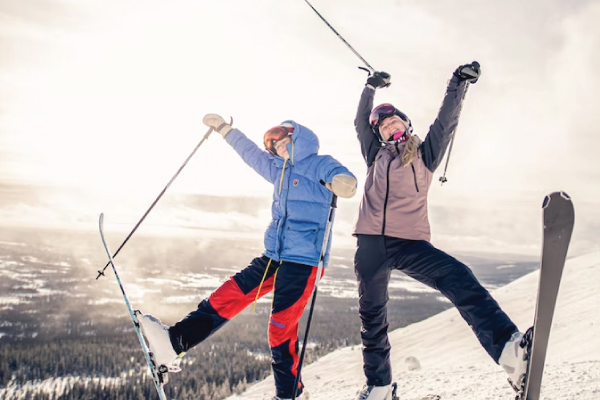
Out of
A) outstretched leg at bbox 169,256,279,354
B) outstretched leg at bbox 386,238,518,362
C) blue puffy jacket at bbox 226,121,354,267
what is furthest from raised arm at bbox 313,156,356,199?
outstretched leg at bbox 169,256,279,354

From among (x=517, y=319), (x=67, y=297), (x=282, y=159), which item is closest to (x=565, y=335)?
(x=517, y=319)

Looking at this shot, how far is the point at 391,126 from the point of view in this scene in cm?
423

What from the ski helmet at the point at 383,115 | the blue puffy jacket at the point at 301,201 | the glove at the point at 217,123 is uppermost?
the ski helmet at the point at 383,115

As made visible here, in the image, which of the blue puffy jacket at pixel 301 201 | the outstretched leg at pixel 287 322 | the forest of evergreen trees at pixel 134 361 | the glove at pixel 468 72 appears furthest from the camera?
the forest of evergreen trees at pixel 134 361

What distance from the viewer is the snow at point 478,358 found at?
565cm

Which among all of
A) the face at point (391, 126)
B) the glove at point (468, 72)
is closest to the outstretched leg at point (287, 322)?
the face at point (391, 126)

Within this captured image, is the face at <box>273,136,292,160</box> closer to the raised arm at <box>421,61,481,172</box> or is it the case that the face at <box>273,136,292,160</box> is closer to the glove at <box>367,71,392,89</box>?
the glove at <box>367,71,392,89</box>

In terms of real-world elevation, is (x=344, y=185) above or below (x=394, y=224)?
above

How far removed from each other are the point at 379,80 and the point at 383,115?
0.44 metres

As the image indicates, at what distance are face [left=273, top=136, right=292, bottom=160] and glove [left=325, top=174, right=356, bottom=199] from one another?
81cm

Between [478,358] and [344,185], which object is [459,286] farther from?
[478,358]

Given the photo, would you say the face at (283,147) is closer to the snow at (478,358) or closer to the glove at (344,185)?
the glove at (344,185)

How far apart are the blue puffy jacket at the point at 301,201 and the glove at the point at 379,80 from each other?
79 centimetres

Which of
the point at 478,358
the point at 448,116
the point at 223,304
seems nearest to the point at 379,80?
the point at 448,116
